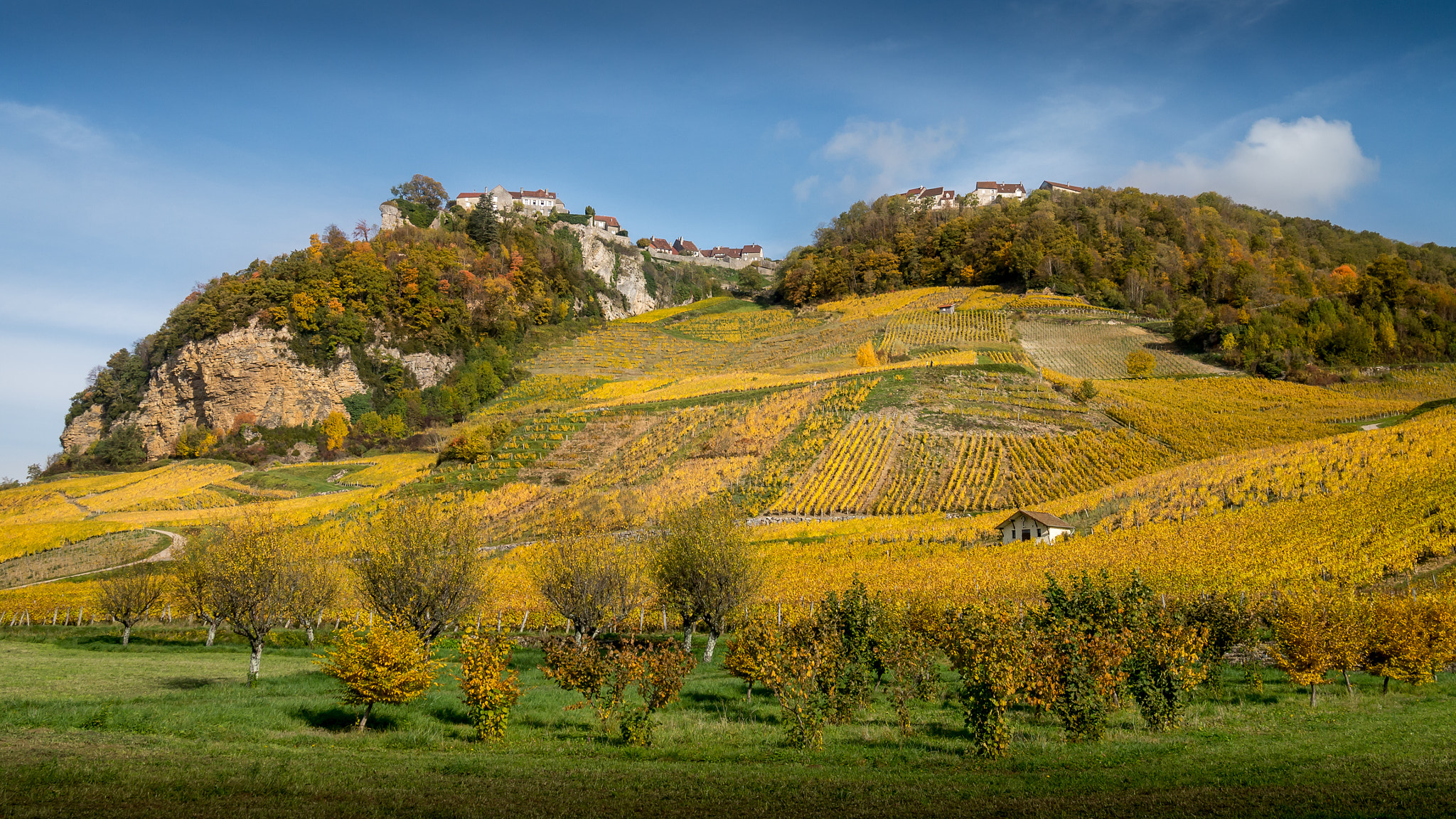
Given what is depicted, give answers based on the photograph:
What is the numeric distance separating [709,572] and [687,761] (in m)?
12.9

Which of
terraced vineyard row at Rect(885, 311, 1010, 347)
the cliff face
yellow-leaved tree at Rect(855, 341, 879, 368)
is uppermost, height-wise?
terraced vineyard row at Rect(885, 311, 1010, 347)

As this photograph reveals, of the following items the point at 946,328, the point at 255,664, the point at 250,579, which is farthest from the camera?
the point at 946,328

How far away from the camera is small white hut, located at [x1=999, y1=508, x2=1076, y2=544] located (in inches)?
1432

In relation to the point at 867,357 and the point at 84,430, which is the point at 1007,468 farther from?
the point at 84,430

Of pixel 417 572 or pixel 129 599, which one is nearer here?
pixel 417 572

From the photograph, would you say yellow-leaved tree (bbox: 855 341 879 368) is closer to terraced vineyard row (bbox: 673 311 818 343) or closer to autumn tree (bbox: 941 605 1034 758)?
terraced vineyard row (bbox: 673 311 818 343)

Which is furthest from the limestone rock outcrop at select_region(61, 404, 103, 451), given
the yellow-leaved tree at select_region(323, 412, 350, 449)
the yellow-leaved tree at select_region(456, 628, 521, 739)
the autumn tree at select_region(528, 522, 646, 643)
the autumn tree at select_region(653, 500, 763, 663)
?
the yellow-leaved tree at select_region(456, 628, 521, 739)

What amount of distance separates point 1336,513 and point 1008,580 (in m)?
15.4

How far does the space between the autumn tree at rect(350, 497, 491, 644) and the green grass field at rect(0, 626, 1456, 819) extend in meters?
2.81

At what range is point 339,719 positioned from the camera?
15.8 meters

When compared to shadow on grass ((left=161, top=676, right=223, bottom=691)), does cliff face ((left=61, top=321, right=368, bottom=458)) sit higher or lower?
higher

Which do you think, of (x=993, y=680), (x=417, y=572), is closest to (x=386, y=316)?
(x=417, y=572)

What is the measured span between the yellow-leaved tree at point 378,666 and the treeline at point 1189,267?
3316 inches

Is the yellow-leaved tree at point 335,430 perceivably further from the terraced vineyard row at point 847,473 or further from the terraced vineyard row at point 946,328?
the terraced vineyard row at point 946,328
